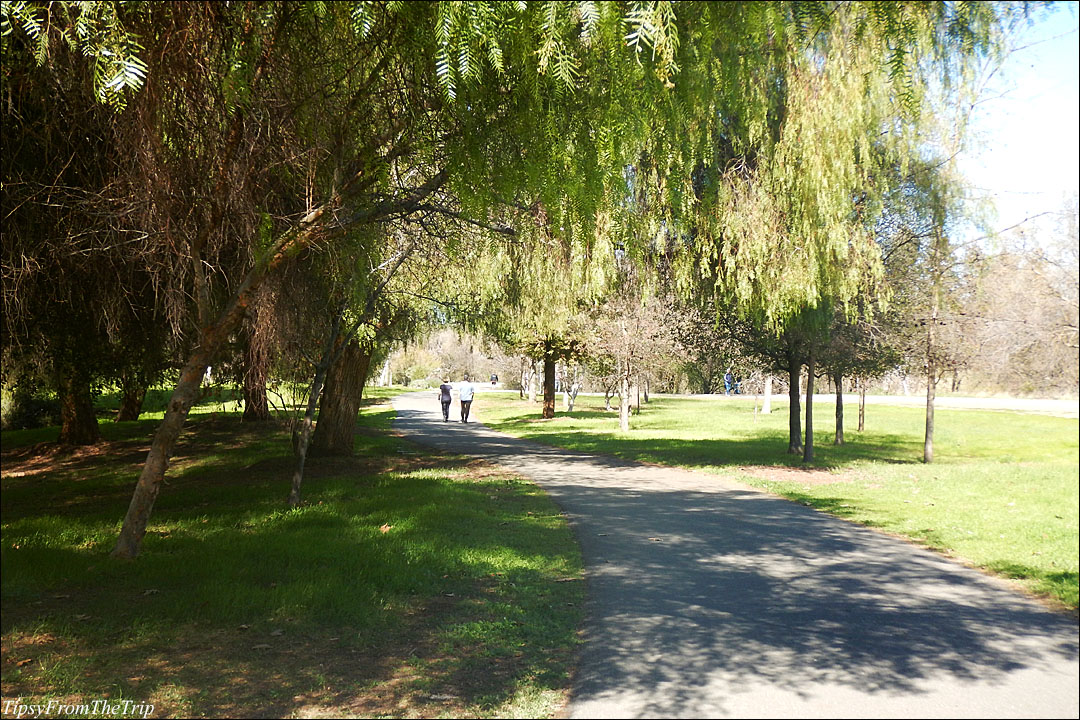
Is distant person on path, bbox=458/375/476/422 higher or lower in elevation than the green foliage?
lower

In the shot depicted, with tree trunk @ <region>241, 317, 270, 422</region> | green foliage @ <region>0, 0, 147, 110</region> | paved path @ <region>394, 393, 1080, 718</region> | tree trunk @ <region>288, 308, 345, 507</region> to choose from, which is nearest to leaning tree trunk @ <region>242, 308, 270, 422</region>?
tree trunk @ <region>241, 317, 270, 422</region>

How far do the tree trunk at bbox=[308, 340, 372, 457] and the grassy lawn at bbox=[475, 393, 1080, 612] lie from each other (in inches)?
299

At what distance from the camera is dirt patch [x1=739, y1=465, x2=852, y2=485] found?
16750 millimetres

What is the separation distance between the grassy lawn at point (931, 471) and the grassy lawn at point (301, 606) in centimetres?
460

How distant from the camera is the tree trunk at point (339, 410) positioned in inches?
715

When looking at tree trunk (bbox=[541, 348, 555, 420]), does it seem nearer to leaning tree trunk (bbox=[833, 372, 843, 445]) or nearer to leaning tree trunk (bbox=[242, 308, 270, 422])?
leaning tree trunk (bbox=[833, 372, 843, 445])

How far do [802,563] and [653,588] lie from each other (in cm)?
197

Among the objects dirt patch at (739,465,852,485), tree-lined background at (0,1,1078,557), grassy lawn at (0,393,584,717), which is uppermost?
tree-lined background at (0,1,1078,557)

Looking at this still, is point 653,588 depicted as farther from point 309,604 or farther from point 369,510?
point 369,510

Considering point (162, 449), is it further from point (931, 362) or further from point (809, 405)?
point (931, 362)

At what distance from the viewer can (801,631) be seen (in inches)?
235

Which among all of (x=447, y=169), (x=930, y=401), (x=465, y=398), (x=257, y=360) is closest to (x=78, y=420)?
(x=257, y=360)

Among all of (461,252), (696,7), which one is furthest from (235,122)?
(461,252)

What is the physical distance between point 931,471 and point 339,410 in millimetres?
13182
